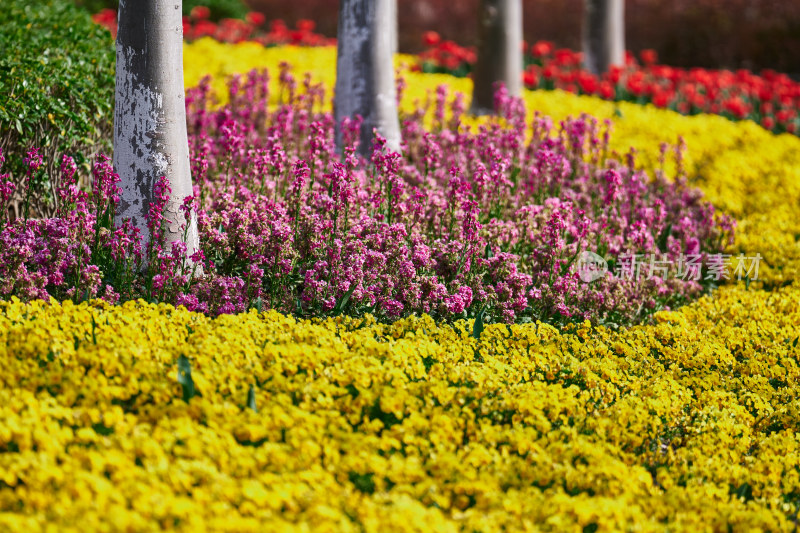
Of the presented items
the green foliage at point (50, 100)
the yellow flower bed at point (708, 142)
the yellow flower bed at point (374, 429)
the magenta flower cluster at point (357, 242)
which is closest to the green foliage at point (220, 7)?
the yellow flower bed at point (708, 142)

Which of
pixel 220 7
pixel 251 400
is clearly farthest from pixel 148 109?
pixel 220 7

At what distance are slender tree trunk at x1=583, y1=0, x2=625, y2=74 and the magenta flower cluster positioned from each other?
674cm

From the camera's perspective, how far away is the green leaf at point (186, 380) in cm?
390

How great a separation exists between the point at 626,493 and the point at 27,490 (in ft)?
8.12

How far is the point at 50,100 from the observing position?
5.96 meters

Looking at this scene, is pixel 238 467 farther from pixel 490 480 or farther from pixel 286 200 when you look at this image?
pixel 286 200

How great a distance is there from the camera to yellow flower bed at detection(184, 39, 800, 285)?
822cm

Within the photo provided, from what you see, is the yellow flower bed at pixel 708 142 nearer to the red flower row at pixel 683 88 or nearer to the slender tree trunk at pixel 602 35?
the red flower row at pixel 683 88

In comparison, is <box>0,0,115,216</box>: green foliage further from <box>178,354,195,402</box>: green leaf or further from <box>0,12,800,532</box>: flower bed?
<box>178,354,195,402</box>: green leaf

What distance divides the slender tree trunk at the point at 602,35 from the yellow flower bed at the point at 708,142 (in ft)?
4.99

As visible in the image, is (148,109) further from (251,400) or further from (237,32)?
(237,32)

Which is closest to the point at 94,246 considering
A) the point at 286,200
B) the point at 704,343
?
the point at 286,200

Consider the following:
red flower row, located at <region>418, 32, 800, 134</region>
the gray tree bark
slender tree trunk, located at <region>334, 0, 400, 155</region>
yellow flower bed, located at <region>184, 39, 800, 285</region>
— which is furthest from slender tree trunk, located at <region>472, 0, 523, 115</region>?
the gray tree bark

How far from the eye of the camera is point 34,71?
6.11 m
